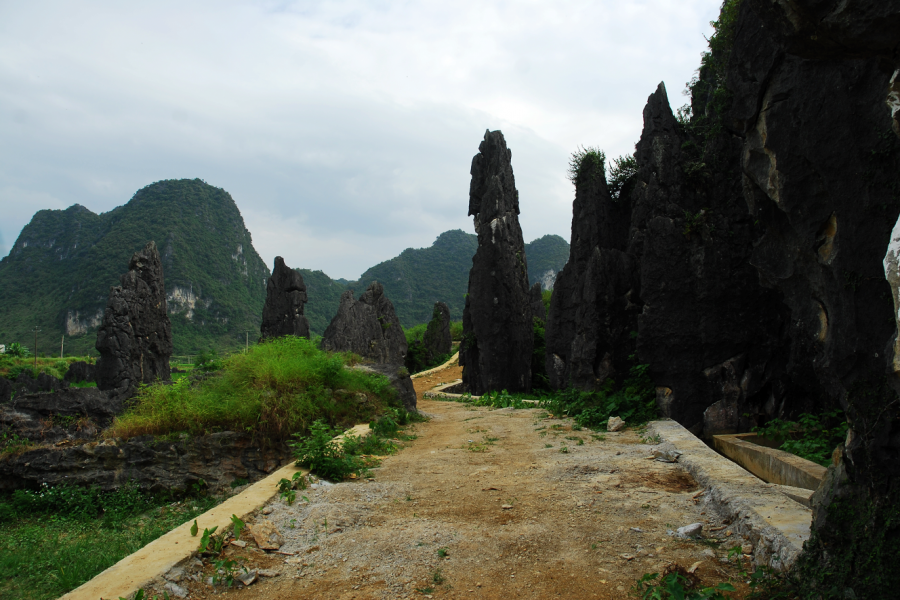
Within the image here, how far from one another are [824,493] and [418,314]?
84543 mm

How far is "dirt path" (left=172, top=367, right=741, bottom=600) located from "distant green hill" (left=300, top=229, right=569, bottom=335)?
232ft

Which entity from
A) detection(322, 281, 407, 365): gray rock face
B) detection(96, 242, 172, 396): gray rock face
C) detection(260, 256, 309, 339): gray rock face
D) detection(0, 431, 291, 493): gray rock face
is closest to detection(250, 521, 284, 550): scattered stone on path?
detection(0, 431, 291, 493): gray rock face

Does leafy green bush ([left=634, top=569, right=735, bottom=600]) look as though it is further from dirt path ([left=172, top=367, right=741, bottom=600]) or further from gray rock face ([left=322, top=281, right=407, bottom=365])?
gray rock face ([left=322, top=281, right=407, bottom=365])

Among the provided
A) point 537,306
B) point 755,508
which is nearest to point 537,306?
point 537,306

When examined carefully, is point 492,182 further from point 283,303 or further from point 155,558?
point 155,558

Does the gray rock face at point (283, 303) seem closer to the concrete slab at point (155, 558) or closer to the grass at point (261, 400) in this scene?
the grass at point (261, 400)

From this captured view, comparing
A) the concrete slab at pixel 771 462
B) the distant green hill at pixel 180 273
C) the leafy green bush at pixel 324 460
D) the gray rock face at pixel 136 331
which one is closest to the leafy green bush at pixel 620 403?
the concrete slab at pixel 771 462

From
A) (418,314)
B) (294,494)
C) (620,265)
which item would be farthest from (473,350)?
(418,314)

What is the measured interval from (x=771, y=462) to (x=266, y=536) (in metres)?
4.83

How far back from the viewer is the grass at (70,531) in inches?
154

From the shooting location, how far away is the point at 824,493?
2.54 metres

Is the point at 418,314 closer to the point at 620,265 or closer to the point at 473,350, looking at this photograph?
the point at 473,350

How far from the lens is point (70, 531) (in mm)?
5727

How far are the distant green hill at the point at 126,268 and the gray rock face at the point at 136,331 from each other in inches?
1774
